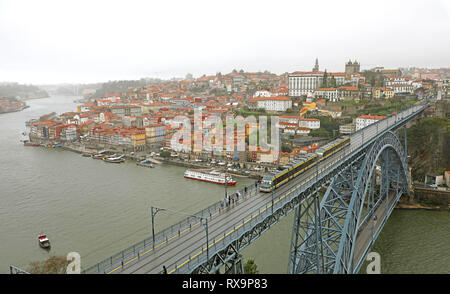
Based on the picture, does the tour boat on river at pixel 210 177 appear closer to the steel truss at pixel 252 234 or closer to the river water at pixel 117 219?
the river water at pixel 117 219

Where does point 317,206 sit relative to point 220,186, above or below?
above

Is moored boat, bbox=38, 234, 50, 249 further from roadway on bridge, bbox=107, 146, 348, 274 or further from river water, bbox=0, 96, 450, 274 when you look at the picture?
roadway on bridge, bbox=107, 146, 348, 274

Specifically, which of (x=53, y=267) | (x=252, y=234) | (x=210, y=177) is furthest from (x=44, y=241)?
(x=210, y=177)

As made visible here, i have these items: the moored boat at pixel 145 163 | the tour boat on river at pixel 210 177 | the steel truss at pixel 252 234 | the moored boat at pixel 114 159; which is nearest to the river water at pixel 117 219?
the tour boat on river at pixel 210 177
